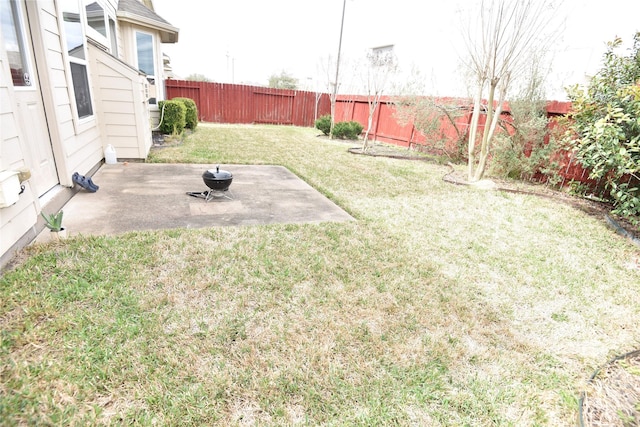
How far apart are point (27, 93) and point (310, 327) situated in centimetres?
326

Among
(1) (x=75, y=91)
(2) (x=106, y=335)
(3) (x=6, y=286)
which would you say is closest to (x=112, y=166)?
(1) (x=75, y=91)

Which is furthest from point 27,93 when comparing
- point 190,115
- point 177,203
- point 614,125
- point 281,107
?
point 281,107

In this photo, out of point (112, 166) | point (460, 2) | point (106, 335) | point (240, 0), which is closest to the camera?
point (106, 335)

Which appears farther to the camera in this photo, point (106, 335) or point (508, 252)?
point (508, 252)

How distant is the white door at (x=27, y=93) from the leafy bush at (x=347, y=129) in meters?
9.43

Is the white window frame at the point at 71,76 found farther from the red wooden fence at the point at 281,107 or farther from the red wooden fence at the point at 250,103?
the red wooden fence at the point at 250,103

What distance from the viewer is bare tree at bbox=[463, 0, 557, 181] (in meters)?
5.00

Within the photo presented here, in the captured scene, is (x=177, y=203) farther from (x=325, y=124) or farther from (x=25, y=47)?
(x=325, y=124)

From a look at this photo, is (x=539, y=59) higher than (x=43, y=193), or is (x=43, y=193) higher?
(x=539, y=59)

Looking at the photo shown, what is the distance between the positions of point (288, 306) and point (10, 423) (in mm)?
1365

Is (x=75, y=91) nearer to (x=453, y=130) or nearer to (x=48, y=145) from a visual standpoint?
→ (x=48, y=145)

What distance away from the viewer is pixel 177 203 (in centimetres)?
371

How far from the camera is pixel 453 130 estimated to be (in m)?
8.51

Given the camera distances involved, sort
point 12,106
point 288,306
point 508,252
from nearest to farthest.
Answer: point 288,306 < point 12,106 < point 508,252
